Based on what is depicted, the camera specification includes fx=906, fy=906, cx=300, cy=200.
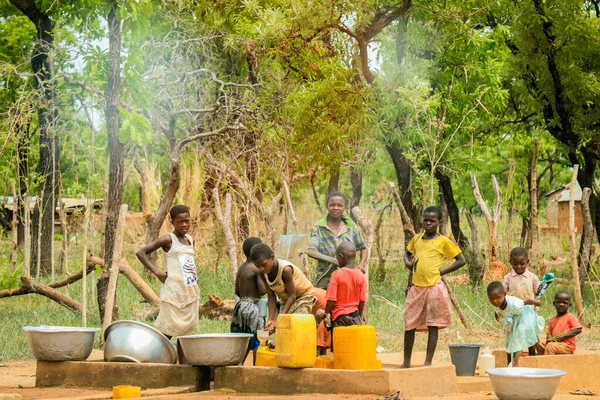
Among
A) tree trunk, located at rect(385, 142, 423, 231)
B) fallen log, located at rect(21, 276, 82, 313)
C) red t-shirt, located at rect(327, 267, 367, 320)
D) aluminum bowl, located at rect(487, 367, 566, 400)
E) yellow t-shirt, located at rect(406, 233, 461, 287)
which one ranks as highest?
tree trunk, located at rect(385, 142, 423, 231)

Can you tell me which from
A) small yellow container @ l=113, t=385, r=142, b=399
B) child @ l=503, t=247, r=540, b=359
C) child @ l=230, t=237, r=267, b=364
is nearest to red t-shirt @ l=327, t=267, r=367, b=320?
child @ l=230, t=237, r=267, b=364

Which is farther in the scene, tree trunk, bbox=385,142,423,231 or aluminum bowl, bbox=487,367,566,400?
tree trunk, bbox=385,142,423,231

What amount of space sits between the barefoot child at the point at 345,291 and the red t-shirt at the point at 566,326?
1749 millimetres

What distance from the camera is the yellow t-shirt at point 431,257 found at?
720 centimetres

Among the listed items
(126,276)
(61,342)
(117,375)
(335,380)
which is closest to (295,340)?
(335,380)

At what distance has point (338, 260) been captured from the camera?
7.12 meters

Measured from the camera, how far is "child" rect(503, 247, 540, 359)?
7.46 m

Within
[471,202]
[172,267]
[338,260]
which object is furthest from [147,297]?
[471,202]

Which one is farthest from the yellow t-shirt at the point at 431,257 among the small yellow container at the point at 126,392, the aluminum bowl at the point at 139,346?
the small yellow container at the point at 126,392

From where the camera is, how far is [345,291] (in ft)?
23.1

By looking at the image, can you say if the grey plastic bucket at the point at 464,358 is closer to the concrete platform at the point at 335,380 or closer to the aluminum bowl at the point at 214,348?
the concrete platform at the point at 335,380

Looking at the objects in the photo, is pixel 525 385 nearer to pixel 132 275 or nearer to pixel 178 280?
pixel 178 280

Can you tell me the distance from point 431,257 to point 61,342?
121 inches

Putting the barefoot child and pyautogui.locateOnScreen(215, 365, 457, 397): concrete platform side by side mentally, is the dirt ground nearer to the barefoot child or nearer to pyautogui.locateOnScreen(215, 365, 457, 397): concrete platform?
pyautogui.locateOnScreen(215, 365, 457, 397): concrete platform
